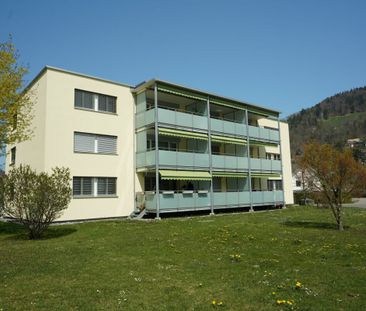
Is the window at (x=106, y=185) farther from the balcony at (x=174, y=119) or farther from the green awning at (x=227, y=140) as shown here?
the green awning at (x=227, y=140)

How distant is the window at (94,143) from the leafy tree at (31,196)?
8003mm

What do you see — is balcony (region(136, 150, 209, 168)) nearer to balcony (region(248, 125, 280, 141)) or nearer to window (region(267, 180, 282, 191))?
balcony (region(248, 125, 280, 141))

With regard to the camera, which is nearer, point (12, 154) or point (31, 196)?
point (31, 196)

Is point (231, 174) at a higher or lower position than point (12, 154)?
lower

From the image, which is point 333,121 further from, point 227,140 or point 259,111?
point 227,140

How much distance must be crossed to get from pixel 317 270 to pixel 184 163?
57.8ft

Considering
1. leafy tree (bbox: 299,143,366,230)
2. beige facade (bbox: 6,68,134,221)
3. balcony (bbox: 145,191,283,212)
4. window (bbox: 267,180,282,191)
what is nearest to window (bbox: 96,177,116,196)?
beige facade (bbox: 6,68,134,221)

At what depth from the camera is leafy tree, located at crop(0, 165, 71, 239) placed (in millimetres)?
14602

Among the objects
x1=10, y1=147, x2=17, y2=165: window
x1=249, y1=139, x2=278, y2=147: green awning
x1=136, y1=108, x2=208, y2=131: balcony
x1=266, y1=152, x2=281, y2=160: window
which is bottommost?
x1=10, y1=147, x2=17, y2=165: window

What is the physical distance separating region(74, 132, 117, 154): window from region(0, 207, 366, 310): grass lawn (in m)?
9.59

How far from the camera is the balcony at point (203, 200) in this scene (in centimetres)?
2378

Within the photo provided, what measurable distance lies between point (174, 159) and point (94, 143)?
595 centimetres

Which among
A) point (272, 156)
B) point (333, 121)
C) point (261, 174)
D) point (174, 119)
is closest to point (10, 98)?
point (174, 119)

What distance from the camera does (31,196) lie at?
14594 mm
